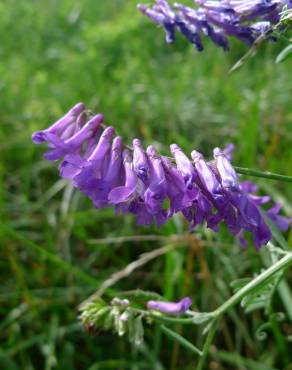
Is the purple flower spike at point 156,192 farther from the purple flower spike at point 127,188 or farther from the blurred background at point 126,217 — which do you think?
the blurred background at point 126,217

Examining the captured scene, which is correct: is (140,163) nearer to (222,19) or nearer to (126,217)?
(222,19)

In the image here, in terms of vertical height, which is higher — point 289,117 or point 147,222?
point 147,222

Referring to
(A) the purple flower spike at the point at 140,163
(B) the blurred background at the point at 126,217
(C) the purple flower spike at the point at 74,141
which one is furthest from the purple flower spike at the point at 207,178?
(B) the blurred background at the point at 126,217

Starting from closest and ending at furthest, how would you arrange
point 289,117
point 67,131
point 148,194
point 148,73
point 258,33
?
point 148,194 → point 67,131 → point 258,33 → point 289,117 → point 148,73

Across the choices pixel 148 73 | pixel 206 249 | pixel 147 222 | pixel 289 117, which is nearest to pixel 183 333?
pixel 206 249

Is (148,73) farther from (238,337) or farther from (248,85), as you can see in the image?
(238,337)

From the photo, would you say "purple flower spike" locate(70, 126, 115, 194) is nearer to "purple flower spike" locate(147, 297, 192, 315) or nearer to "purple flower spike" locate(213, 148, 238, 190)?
"purple flower spike" locate(213, 148, 238, 190)
